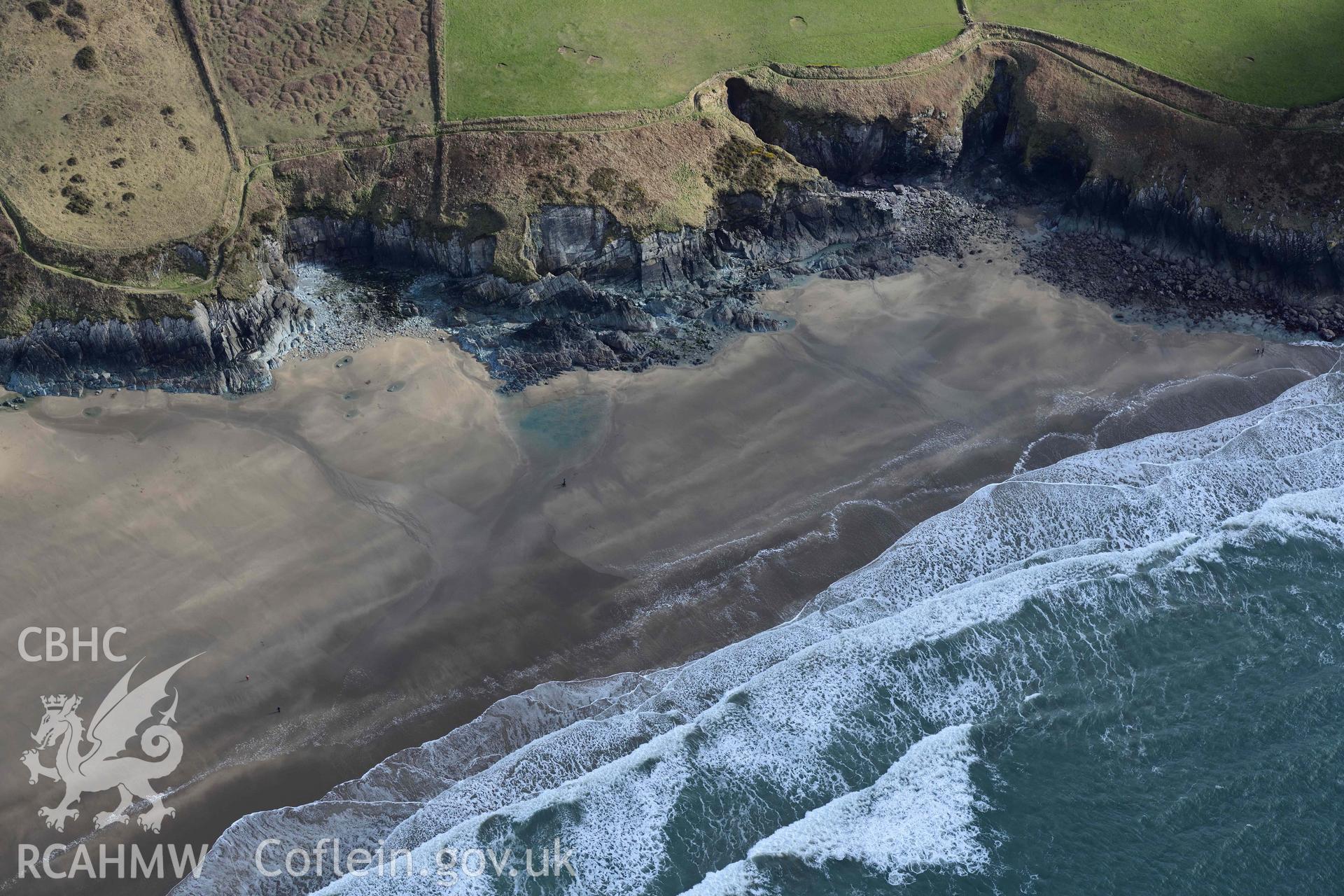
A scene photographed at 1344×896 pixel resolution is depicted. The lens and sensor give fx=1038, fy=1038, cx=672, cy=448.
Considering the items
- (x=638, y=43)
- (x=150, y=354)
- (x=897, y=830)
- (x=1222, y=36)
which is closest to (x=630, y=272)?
(x=638, y=43)

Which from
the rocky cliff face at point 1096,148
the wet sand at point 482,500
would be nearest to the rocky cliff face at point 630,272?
the wet sand at point 482,500

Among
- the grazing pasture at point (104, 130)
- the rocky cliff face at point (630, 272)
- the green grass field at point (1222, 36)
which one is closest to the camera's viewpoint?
the grazing pasture at point (104, 130)

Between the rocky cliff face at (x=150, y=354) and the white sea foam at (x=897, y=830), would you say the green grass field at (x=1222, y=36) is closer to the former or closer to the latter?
the white sea foam at (x=897, y=830)

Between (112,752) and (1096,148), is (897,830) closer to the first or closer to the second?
(112,752)

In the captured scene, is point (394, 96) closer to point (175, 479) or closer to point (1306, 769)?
point (175, 479)

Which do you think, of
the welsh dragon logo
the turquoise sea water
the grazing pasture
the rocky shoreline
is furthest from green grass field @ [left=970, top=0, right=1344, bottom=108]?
the welsh dragon logo

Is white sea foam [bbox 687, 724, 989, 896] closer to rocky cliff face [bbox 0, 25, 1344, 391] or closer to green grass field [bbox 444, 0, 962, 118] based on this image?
rocky cliff face [bbox 0, 25, 1344, 391]
